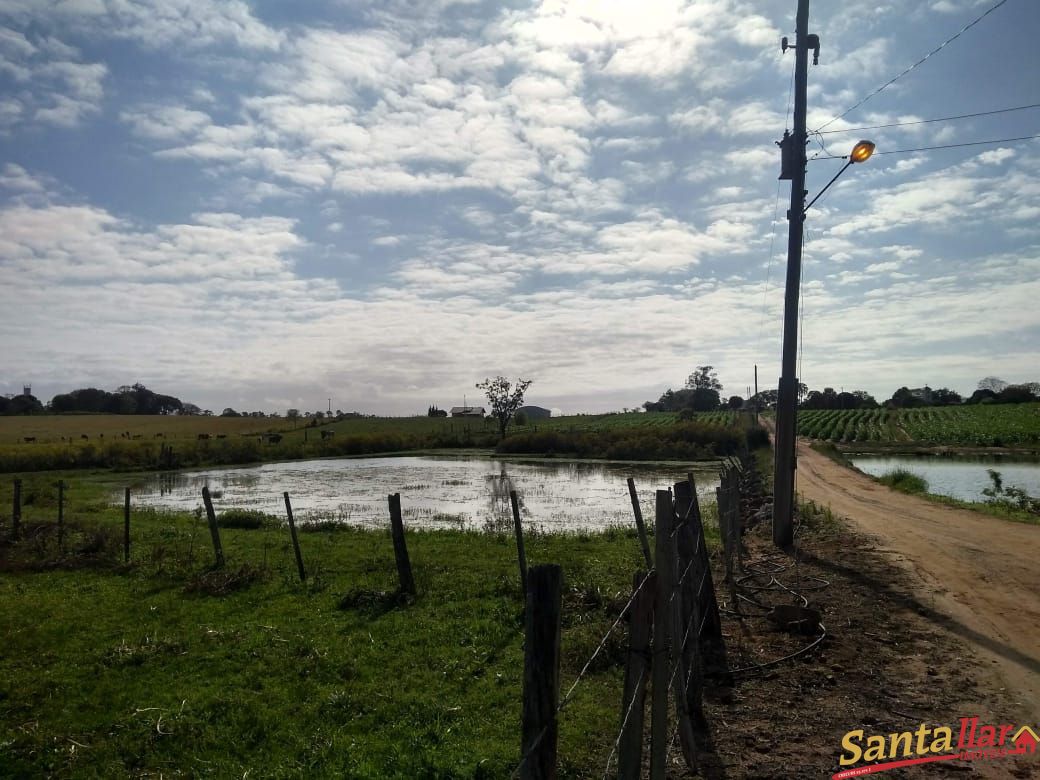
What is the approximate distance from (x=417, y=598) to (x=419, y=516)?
45.9ft

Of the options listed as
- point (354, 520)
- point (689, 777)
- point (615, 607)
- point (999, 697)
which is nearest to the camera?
point (689, 777)

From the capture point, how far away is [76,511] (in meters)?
24.5

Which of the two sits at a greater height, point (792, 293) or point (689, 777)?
point (792, 293)

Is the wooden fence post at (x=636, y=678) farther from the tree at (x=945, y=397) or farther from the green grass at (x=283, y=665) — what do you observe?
the tree at (x=945, y=397)

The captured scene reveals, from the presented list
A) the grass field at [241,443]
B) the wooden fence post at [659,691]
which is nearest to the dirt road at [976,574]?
the wooden fence post at [659,691]

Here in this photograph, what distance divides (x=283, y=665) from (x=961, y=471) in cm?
3845

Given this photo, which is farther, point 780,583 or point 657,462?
point 657,462

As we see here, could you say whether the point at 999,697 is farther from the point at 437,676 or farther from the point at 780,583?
the point at 437,676

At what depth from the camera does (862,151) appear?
12.1 meters

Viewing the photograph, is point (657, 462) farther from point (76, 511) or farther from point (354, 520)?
point (76, 511)

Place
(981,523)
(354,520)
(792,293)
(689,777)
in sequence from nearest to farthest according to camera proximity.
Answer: (689,777) < (792,293) < (981,523) < (354,520)

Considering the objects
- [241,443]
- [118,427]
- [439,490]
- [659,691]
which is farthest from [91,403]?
[659,691]

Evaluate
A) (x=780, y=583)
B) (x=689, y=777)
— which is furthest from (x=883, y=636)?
(x=689, y=777)

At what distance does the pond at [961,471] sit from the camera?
27.4 metres
